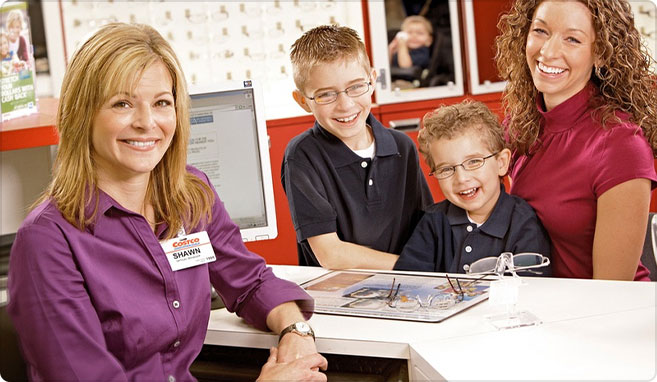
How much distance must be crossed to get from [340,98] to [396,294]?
25.4 inches

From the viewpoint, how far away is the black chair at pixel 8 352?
155cm

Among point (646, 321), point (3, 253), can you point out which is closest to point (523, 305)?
point (646, 321)

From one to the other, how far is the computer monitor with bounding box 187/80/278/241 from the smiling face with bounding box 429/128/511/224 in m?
0.50

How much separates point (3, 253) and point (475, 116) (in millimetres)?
1289

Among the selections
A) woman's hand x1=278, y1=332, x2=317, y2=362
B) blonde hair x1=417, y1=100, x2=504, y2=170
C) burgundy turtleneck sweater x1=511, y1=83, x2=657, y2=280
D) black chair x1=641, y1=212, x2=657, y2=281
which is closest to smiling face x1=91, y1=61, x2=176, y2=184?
woman's hand x1=278, y1=332, x2=317, y2=362

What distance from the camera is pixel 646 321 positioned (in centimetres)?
151

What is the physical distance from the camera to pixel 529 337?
148cm

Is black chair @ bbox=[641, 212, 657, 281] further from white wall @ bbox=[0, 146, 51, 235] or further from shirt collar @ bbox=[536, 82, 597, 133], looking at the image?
white wall @ bbox=[0, 146, 51, 235]

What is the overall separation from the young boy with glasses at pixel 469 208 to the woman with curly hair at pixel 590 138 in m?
0.07

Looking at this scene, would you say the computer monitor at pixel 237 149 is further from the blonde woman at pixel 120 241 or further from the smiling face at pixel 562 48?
the smiling face at pixel 562 48

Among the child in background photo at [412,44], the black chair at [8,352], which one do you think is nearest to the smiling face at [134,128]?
the black chair at [8,352]

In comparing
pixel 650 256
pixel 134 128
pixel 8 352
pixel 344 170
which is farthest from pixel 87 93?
pixel 650 256

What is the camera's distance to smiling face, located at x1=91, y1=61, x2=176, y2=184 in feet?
4.91

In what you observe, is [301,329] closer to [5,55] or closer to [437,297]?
[437,297]
